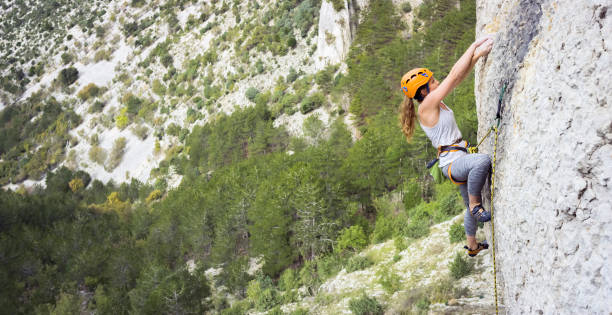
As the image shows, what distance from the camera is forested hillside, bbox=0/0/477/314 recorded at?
97.7 feet

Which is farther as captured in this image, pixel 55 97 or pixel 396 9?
pixel 55 97

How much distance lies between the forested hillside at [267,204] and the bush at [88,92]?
33.4 metres

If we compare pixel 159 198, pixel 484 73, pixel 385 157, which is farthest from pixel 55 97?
pixel 484 73

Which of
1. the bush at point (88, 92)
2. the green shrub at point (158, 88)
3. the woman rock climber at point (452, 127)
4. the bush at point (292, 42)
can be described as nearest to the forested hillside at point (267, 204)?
the bush at point (292, 42)

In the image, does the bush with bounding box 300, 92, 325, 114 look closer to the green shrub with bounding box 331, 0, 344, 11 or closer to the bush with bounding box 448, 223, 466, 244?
the green shrub with bounding box 331, 0, 344, 11

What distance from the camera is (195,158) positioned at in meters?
76.2

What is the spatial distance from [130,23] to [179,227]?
10648 centimetres

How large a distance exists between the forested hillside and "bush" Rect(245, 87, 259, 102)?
485 mm

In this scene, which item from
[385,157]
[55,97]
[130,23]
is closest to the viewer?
[385,157]

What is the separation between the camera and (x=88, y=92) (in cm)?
11362

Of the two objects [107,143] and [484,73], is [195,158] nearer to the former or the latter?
[107,143]

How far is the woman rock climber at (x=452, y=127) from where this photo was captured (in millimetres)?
4105

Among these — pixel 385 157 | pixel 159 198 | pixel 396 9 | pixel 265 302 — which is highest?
pixel 396 9

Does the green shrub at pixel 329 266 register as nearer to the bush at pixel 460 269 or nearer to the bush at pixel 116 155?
the bush at pixel 460 269
